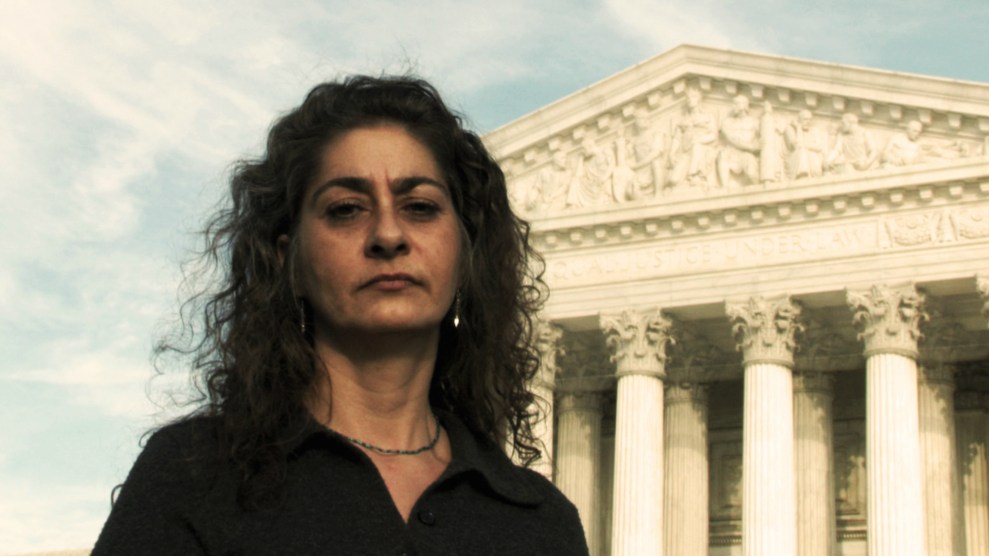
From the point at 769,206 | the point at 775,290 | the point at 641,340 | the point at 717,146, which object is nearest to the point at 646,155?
the point at 717,146

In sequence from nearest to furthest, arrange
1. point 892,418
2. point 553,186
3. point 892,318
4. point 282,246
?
point 282,246
point 892,418
point 892,318
point 553,186

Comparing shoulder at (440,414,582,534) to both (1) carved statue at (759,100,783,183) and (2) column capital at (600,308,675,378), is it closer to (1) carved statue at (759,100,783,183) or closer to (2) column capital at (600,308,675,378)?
(1) carved statue at (759,100,783,183)

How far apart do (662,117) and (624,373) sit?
5567 millimetres

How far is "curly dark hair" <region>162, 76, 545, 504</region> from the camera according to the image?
3.79 m

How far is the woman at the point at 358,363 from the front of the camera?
350cm

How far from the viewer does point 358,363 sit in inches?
155

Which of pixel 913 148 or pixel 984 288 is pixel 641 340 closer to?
pixel 913 148

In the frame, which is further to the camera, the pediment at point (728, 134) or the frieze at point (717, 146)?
the frieze at point (717, 146)

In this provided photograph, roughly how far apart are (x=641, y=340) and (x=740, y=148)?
14.5 feet

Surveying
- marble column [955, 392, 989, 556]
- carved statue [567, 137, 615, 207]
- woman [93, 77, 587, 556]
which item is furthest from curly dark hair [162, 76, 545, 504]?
marble column [955, 392, 989, 556]

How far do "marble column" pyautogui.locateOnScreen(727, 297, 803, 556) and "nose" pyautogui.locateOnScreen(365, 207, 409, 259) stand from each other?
2703 cm

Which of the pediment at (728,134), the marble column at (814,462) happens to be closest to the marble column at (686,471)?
the marble column at (814,462)

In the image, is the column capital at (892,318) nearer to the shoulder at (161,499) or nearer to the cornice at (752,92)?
the cornice at (752,92)

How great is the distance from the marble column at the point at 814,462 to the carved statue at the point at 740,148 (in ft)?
16.2
